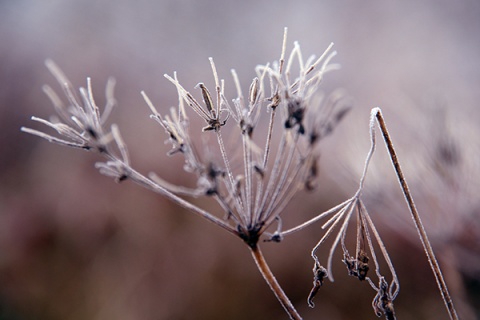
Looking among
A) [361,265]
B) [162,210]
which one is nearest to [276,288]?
[361,265]

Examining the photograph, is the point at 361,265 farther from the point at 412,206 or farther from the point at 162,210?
the point at 162,210

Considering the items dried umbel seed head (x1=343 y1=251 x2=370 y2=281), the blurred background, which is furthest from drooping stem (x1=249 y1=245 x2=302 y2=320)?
the blurred background

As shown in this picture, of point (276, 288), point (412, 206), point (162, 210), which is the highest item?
point (412, 206)

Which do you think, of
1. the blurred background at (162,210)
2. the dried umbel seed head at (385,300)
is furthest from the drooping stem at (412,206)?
the blurred background at (162,210)

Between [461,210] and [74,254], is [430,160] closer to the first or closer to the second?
[461,210]

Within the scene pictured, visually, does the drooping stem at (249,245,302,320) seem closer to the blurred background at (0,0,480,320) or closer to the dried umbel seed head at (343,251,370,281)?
the dried umbel seed head at (343,251,370,281)

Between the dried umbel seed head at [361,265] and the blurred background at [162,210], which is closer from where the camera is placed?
the dried umbel seed head at [361,265]

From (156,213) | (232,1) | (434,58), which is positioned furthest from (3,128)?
(434,58)

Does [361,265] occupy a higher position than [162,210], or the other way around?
[361,265]

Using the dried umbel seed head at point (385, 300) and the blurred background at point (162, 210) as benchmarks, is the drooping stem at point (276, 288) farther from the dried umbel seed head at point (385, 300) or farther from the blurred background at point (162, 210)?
the blurred background at point (162, 210)
